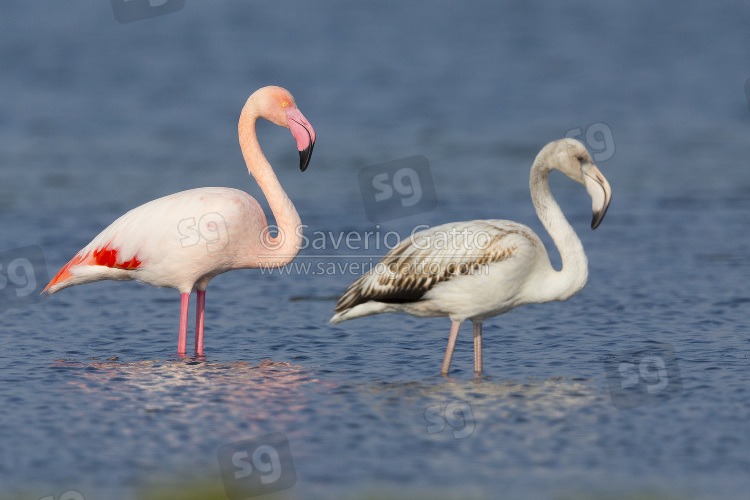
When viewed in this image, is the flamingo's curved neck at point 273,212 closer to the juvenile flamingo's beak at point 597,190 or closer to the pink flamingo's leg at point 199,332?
the pink flamingo's leg at point 199,332

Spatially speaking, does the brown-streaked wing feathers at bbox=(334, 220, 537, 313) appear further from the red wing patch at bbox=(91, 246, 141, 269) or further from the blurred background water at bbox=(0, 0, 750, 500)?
the red wing patch at bbox=(91, 246, 141, 269)

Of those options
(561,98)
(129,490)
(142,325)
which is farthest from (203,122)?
(129,490)

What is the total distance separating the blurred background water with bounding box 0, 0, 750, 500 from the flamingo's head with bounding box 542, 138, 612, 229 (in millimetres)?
1272

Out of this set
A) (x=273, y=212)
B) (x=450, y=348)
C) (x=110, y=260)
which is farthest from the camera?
(x=273, y=212)

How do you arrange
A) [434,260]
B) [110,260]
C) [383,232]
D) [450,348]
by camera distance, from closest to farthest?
[434,260] < [450,348] < [110,260] < [383,232]

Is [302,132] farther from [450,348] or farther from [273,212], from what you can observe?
[450,348]

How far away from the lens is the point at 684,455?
6094 millimetres

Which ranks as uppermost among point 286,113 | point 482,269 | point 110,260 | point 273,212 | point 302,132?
point 286,113

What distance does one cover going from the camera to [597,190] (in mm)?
7730

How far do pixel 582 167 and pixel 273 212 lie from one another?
2.51 m

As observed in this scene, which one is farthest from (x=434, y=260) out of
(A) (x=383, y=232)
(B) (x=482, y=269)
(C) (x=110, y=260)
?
(A) (x=383, y=232)

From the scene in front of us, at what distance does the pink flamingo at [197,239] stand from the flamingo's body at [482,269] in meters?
1.00

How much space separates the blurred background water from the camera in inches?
245

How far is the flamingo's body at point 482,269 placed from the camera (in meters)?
7.44
